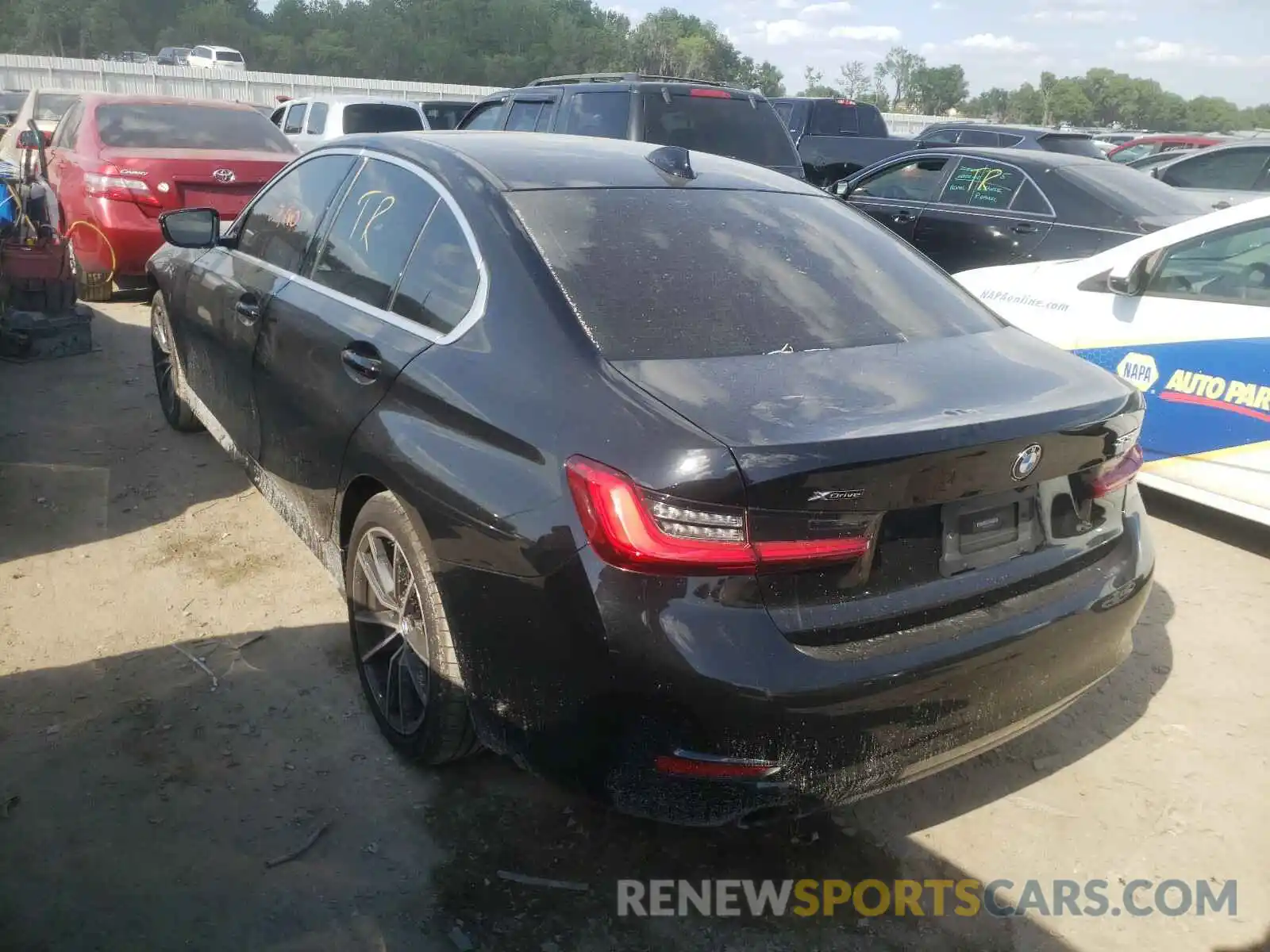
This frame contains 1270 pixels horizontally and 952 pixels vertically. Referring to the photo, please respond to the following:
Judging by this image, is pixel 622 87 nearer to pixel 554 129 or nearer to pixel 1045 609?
pixel 554 129

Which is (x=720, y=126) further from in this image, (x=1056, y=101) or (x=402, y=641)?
(x=1056, y=101)

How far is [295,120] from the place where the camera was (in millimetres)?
14469

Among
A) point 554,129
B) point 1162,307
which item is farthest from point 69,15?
point 1162,307

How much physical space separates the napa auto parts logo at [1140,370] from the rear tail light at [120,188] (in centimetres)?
663

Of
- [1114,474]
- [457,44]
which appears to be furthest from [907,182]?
[457,44]

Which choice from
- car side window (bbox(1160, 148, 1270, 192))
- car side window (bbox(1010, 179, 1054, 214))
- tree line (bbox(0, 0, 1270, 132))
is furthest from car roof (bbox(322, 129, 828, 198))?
tree line (bbox(0, 0, 1270, 132))

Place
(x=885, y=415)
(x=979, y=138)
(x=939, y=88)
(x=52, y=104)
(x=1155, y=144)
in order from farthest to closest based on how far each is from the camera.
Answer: (x=939, y=88) → (x=1155, y=144) → (x=979, y=138) → (x=52, y=104) → (x=885, y=415)

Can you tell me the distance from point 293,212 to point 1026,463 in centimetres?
287

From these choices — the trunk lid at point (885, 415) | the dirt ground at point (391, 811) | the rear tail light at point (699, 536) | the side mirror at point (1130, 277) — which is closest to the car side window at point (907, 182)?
the side mirror at point (1130, 277)

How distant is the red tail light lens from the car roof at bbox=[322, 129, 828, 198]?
1.40 meters

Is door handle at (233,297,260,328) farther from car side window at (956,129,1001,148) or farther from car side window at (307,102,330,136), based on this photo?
car side window at (956,129,1001,148)

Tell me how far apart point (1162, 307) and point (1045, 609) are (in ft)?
9.54

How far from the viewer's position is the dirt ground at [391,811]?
2.47 meters

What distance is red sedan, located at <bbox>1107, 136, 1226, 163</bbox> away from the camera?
750 inches
